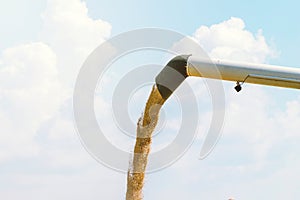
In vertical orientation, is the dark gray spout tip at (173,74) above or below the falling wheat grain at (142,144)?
above

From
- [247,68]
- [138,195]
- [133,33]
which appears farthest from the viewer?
[133,33]

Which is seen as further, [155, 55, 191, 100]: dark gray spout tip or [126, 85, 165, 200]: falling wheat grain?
[126, 85, 165, 200]: falling wheat grain

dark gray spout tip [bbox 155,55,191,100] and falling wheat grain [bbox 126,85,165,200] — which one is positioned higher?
dark gray spout tip [bbox 155,55,191,100]

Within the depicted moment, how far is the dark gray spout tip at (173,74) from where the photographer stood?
6852 millimetres

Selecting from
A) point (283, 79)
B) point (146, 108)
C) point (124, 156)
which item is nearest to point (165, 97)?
point (146, 108)

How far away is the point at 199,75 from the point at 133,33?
1399mm

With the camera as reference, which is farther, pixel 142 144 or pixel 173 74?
pixel 142 144

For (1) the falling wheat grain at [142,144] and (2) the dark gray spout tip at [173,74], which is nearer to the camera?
(2) the dark gray spout tip at [173,74]

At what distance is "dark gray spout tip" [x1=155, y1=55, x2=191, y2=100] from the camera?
6.85m

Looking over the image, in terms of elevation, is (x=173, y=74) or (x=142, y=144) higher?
(x=173, y=74)

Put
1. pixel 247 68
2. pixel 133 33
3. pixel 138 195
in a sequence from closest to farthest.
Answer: pixel 247 68
pixel 138 195
pixel 133 33

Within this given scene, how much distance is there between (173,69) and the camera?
6914 millimetres

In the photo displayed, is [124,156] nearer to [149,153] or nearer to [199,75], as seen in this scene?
[149,153]

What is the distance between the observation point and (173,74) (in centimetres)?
692
